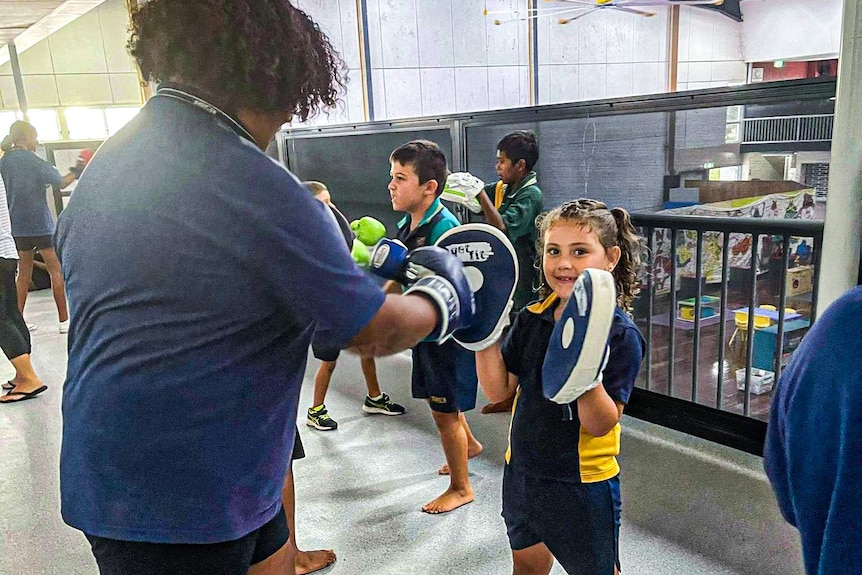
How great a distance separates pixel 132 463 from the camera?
92cm

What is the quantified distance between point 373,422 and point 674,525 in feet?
4.83

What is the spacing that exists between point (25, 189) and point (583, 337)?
449 centimetres

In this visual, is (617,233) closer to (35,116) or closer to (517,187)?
(517,187)

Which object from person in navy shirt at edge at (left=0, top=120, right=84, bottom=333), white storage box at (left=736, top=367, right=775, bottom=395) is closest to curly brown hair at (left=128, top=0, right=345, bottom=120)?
white storage box at (left=736, top=367, right=775, bottom=395)

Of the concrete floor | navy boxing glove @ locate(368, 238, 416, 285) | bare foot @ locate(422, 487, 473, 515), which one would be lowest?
the concrete floor

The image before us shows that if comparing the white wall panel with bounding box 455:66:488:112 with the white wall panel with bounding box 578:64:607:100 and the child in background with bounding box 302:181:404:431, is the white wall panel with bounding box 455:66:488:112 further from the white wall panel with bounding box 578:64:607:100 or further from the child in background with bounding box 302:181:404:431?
the child in background with bounding box 302:181:404:431

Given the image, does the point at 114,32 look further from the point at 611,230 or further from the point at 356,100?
the point at 611,230

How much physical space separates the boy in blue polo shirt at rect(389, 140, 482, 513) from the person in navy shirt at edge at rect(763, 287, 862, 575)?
1.64 metres

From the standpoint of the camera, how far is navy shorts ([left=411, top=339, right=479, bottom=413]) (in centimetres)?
236

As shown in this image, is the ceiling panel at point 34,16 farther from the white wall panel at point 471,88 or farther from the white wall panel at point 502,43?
the white wall panel at point 502,43

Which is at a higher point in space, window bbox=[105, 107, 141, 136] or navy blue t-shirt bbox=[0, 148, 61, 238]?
window bbox=[105, 107, 141, 136]

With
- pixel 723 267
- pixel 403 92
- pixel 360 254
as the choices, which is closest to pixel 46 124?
pixel 403 92

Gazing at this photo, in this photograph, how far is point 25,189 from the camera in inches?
175

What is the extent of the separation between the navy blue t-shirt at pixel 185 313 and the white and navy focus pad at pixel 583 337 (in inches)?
14.3
